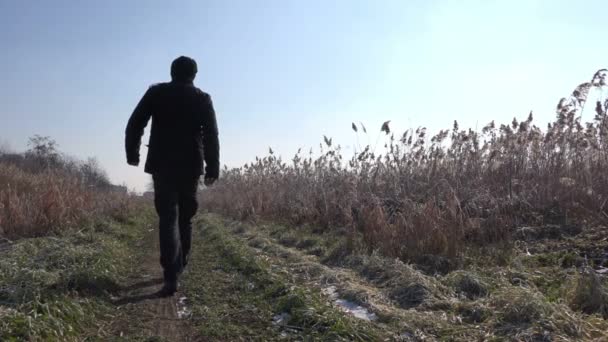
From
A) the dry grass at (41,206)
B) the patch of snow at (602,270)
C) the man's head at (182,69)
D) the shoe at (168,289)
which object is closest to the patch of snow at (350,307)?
the shoe at (168,289)

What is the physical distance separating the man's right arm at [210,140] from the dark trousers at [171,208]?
19 centimetres

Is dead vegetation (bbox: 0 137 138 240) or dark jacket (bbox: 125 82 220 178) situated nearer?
dark jacket (bbox: 125 82 220 178)

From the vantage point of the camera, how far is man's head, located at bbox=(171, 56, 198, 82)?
15.2ft

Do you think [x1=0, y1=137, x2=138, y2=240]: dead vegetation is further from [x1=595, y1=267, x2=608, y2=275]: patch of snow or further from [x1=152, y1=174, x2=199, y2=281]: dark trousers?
[x1=595, y1=267, x2=608, y2=275]: patch of snow

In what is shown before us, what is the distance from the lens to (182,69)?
15.2 ft

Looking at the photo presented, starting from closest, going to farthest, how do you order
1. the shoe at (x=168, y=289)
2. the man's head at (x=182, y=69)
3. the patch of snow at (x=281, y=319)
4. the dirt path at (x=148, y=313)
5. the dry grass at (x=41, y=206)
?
the dirt path at (x=148, y=313) < the patch of snow at (x=281, y=319) < the shoe at (x=168, y=289) < the man's head at (x=182, y=69) < the dry grass at (x=41, y=206)

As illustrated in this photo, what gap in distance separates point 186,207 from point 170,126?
2.75 feet

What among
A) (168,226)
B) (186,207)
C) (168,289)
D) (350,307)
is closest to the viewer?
(350,307)

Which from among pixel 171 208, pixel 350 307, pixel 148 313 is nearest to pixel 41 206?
pixel 171 208

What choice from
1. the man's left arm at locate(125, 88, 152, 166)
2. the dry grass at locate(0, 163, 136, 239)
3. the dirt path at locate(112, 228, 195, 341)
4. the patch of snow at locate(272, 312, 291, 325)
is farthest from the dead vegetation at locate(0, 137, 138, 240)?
the patch of snow at locate(272, 312, 291, 325)

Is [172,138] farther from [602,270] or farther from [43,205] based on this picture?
[43,205]

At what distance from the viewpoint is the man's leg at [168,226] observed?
14.3ft

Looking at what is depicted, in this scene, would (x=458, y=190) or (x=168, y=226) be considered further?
(x=458, y=190)

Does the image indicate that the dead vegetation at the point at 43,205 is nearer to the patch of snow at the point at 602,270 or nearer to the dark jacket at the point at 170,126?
the dark jacket at the point at 170,126
